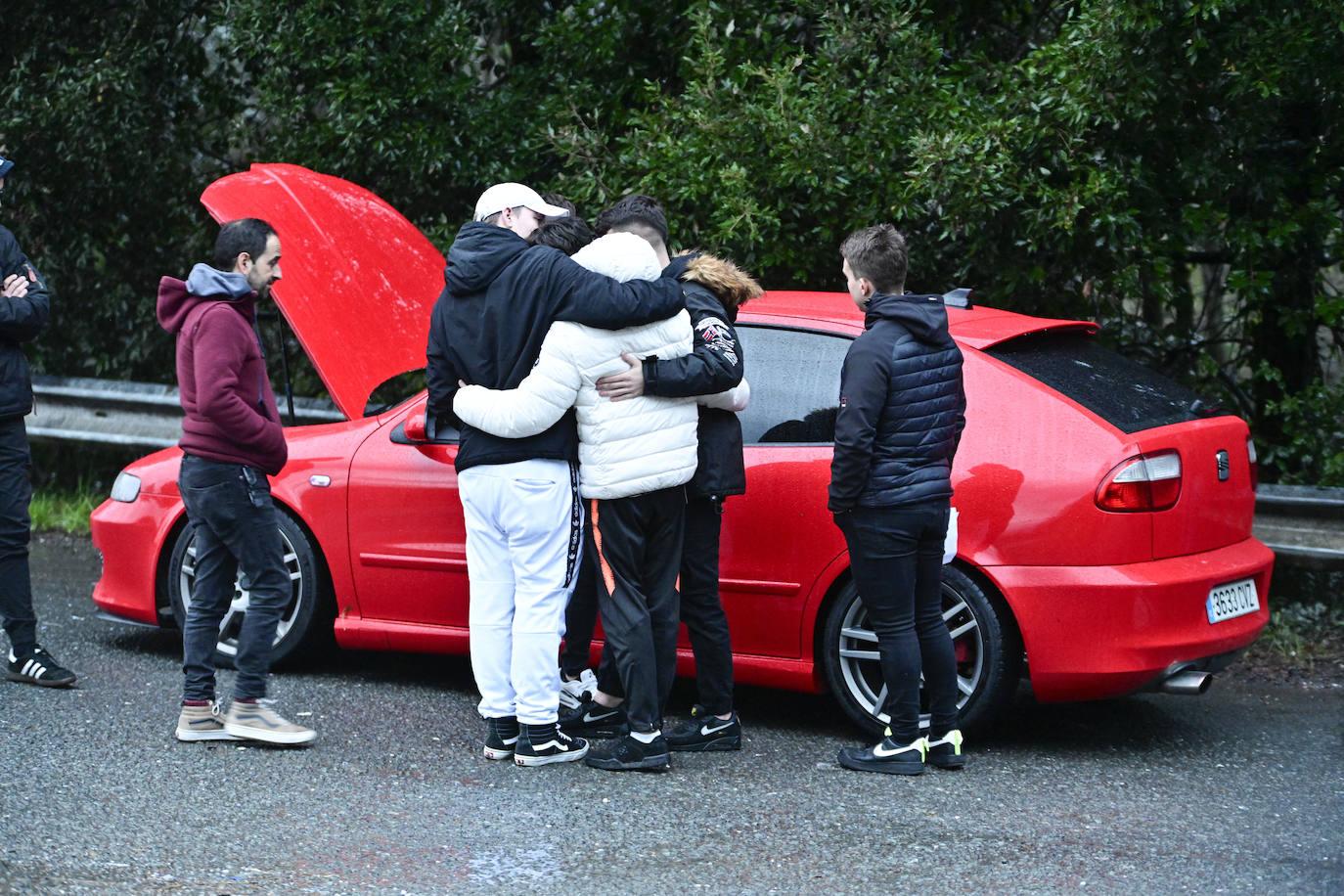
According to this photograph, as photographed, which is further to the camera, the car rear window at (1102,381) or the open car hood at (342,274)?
the open car hood at (342,274)

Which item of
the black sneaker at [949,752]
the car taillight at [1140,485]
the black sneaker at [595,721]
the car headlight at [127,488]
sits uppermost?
the car taillight at [1140,485]

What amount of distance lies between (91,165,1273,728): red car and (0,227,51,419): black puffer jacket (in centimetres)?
67

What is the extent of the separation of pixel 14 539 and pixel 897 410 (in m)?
3.42

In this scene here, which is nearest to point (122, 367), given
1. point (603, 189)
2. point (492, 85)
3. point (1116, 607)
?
point (492, 85)

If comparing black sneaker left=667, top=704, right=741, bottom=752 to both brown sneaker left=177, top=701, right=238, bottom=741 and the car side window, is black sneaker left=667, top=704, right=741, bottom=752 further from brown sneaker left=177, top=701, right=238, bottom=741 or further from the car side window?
brown sneaker left=177, top=701, right=238, bottom=741

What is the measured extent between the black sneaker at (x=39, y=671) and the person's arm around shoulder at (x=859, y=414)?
10.0 ft

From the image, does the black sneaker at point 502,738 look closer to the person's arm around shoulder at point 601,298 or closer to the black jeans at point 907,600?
the black jeans at point 907,600

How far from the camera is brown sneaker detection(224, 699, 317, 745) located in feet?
18.0

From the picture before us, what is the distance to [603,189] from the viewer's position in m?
8.00

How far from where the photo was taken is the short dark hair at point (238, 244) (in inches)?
217

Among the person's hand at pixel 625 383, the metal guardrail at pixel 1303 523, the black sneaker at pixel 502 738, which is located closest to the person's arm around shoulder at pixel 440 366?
the person's hand at pixel 625 383

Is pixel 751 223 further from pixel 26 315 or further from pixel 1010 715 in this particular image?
pixel 26 315

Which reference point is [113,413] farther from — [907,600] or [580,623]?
[907,600]

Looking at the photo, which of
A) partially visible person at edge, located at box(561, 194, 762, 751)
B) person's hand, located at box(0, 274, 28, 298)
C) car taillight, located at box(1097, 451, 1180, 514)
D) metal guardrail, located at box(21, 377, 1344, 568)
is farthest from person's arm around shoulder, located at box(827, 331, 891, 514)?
metal guardrail, located at box(21, 377, 1344, 568)
